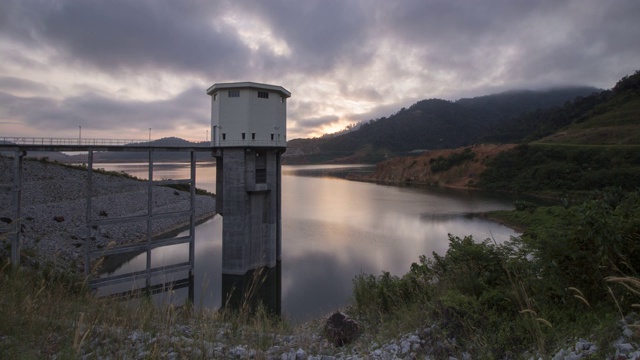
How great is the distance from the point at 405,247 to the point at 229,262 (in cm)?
1156

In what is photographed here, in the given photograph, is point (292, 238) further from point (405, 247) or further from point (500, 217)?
point (500, 217)

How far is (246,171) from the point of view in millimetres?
19938

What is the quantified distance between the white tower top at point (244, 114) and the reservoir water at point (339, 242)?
7.30 metres

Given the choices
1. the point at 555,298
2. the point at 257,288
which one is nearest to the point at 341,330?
the point at 555,298

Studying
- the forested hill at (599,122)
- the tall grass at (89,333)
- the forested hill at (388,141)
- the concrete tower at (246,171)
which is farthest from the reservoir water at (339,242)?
the forested hill at (388,141)

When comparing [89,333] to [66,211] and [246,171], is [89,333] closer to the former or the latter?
[246,171]

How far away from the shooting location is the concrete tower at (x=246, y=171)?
1967cm

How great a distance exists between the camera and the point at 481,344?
5281mm

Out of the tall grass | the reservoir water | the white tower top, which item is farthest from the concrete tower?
the tall grass

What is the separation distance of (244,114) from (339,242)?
446 inches

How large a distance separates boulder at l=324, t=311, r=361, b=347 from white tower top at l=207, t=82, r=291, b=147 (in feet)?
43.3

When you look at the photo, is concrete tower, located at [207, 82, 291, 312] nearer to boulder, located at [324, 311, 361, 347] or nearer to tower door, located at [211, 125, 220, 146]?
tower door, located at [211, 125, 220, 146]

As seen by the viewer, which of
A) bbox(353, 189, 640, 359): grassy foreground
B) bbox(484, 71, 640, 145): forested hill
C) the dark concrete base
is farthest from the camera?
bbox(484, 71, 640, 145): forested hill

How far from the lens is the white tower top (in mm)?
19891
